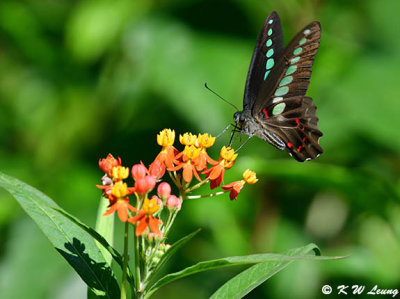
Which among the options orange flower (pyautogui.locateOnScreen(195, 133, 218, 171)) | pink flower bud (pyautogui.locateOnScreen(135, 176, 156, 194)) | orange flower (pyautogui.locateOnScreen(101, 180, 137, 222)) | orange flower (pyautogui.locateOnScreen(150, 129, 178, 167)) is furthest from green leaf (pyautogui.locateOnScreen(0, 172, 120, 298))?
orange flower (pyautogui.locateOnScreen(195, 133, 218, 171))

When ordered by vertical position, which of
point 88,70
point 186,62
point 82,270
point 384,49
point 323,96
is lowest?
point 82,270

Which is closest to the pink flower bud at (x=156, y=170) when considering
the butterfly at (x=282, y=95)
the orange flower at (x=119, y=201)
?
the orange flower at (x=119, y=201)

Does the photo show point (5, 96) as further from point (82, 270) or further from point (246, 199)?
point (82, 270)

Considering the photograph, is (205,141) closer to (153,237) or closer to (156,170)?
(156,170)

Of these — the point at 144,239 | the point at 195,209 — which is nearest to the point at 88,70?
the point at 195,209

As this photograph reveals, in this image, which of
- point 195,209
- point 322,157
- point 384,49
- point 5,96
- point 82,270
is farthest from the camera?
point 5,96
